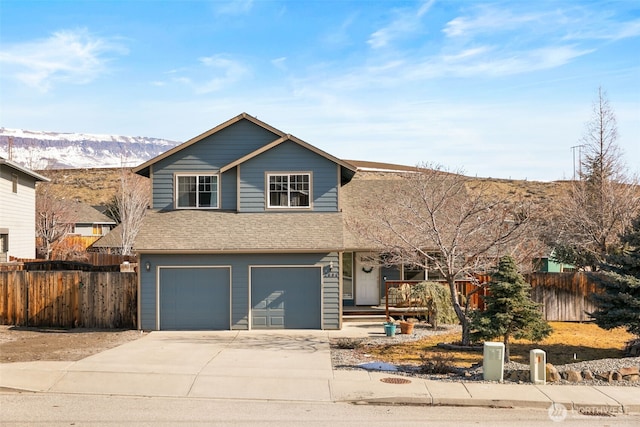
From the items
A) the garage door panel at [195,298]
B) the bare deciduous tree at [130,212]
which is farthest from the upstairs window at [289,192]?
the bare deciduous tree at [130,212]

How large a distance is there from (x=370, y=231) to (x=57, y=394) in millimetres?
13544

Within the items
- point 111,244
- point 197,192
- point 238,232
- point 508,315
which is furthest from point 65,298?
point 111,244

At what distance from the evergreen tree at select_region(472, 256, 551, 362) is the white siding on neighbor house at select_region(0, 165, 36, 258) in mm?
28419

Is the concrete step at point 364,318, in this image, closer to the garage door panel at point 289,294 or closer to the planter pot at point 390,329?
the garage door panel at point 289,294

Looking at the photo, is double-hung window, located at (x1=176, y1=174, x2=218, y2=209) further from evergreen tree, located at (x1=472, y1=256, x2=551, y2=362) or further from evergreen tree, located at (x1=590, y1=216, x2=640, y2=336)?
evergreen tree, located at (x1=590, y1=216, x2=640, y2=336)

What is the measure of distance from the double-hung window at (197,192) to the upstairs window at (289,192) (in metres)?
2.14

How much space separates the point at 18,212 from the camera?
1495 inches

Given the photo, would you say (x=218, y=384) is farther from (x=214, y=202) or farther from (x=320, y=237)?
(x=214, y=202)

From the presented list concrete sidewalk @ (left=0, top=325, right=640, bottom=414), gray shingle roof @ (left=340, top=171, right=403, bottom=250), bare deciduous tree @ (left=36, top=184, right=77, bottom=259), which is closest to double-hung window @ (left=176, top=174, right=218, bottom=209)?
gray shingle roof @ (left=340, top=171, right=403, bottom=250)

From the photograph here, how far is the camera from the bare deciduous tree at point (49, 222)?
50.6 meters

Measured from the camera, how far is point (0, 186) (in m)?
35.3

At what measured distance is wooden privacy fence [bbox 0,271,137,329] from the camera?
2355cm

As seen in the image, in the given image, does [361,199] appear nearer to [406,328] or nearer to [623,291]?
[406,328]

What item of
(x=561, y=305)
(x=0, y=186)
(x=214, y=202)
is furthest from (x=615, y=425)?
(x=0, y=186)
